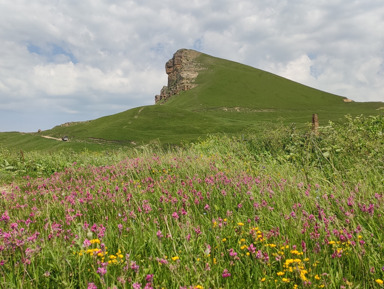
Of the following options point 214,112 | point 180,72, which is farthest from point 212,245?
point 180,72

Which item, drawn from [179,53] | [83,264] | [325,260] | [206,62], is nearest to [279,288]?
[325,260]

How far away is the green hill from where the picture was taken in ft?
194

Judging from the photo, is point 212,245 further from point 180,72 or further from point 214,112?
point 180,72

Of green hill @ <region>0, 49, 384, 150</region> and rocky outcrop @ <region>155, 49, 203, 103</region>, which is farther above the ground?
rocky outcrop @ <region>155, 49, 203, 103</region>

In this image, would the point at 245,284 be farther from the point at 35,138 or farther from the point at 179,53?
the point at 179,53

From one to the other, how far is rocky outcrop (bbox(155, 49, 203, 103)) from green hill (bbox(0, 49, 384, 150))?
15.3 feet

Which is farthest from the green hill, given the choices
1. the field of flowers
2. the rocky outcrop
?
the field of flowers

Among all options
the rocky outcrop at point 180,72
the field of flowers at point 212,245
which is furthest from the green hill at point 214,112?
the field of flowers at point 212,245

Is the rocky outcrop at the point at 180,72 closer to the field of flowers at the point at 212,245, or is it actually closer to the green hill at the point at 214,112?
the green hill at the point at 214,112

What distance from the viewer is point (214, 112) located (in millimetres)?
101562

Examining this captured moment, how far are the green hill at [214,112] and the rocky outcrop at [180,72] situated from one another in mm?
4651

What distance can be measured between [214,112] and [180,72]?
260 feet

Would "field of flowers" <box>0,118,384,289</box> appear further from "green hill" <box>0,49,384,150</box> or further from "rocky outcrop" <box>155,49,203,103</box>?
"rocky outcrop" <box>155,49,203,103</box>

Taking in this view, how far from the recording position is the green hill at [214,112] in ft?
194
